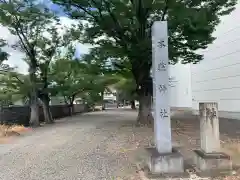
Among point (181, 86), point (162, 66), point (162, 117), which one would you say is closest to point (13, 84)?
point (162, 66)

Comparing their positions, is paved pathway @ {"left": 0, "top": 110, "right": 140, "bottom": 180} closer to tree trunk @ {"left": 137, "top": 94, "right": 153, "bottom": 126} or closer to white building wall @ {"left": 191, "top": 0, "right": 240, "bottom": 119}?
tree trunk @ {"left": 137, "top": 94, "right": 153, "bottom": 126}

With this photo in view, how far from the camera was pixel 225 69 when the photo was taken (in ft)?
62.6

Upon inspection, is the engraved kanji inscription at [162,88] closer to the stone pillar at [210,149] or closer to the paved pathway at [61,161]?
the stone pillar at [210,149]

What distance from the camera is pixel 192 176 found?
654cm

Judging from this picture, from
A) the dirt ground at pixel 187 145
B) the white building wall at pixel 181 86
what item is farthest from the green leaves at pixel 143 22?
the white building wall at pixel 181 86

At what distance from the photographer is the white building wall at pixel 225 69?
58.1 feet

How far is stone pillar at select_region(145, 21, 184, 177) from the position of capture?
673cm

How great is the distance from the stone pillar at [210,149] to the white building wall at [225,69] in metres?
11.2

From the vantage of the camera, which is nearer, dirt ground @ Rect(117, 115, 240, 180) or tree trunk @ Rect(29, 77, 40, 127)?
dirt ground @ Rect(117, 115, 240, 180)

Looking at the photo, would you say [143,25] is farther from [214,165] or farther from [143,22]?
[214,165]

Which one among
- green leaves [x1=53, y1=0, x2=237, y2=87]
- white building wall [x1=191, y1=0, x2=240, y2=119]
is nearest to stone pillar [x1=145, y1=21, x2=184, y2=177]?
green leaves [x1=53, y1=0, x2=237, y2=87]

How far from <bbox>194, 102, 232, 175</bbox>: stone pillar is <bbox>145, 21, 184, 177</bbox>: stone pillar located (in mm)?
497

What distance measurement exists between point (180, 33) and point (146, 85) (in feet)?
10.8

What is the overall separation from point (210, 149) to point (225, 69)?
13.2m
